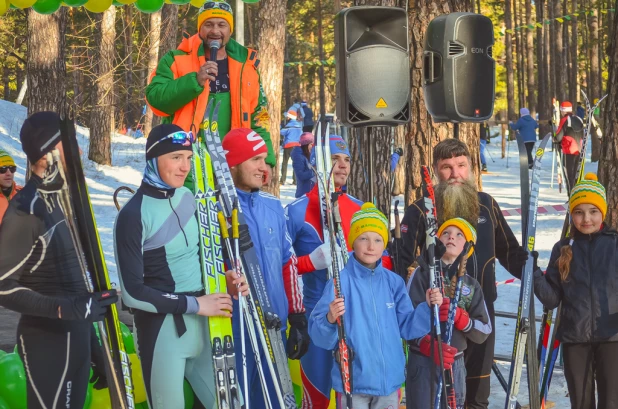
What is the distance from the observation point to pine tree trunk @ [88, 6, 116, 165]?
49.4ft

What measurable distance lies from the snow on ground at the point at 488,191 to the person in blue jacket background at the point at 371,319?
1602mm

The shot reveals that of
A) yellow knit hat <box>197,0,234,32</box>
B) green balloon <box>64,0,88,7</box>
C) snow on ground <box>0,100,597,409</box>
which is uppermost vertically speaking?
green balloon <box>64,0,88,7</box>

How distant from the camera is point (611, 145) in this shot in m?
6.08

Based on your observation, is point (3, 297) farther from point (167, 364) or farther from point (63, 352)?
point (167, 364)

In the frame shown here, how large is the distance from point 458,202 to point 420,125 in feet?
7.35

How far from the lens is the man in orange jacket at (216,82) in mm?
4543

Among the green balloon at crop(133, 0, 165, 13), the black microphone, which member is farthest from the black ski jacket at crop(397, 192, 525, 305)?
the green balloon at crop(133, 0, 165, 13)

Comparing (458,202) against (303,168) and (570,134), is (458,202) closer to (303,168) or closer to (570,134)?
(303,168)

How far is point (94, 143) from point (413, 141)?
10919mm

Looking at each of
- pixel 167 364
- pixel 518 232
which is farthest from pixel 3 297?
pixel 518 232

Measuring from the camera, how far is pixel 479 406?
14.4ft

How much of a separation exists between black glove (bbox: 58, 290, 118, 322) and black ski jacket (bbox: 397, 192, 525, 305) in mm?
1732

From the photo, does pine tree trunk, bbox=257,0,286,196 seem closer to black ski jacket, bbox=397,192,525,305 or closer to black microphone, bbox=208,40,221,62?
black microphone, bbox=208,40,221,62

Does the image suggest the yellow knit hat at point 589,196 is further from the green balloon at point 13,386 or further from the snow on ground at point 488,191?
the green balloon at point 13,386
